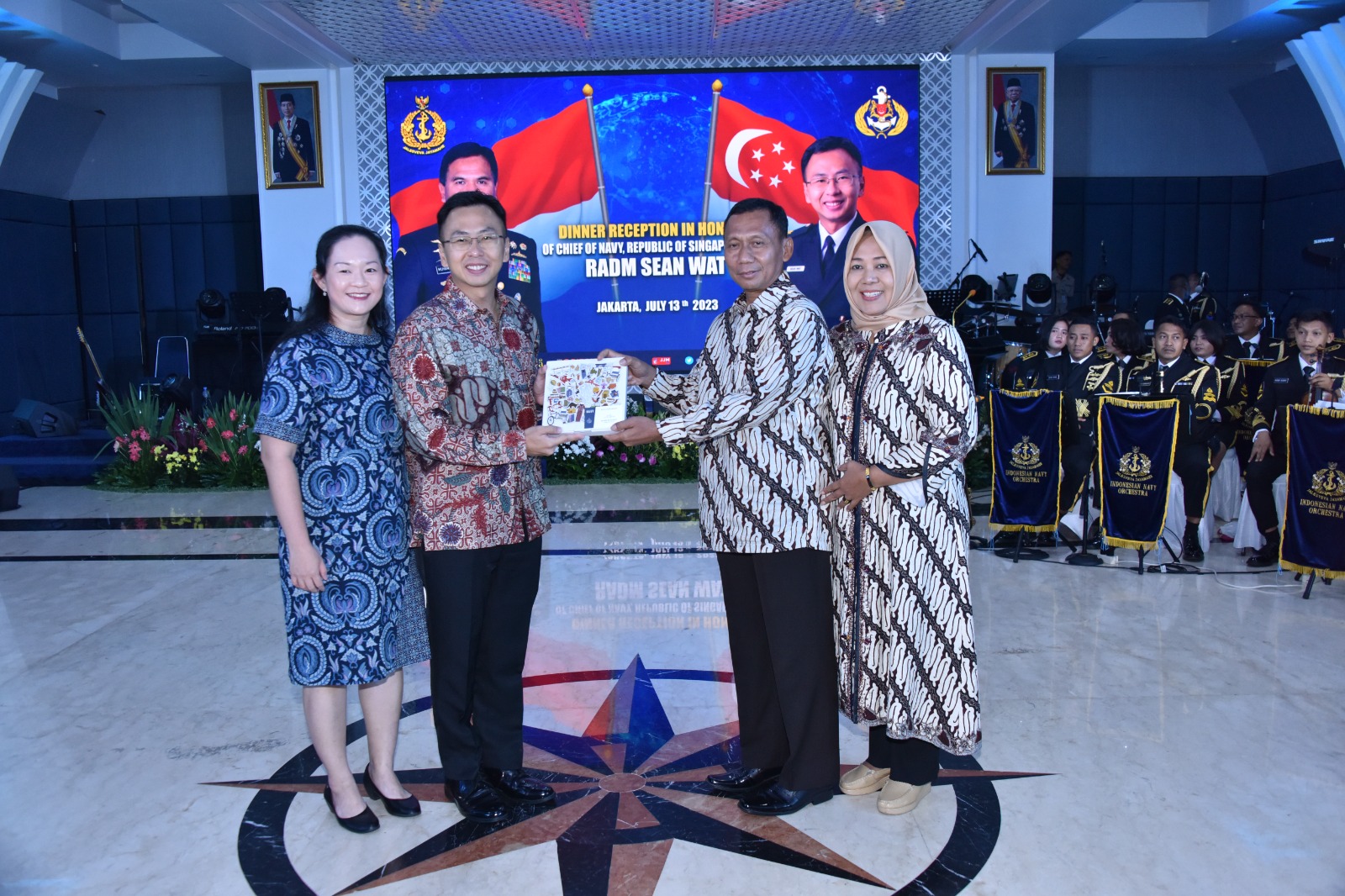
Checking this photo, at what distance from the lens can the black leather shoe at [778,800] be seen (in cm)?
252

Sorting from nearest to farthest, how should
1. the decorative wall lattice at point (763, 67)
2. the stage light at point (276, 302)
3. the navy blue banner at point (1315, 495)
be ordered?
the navy blue banner at point (1315, 495), the decorative wall lattice at point (763, 67), the stage light at point (276, 302)

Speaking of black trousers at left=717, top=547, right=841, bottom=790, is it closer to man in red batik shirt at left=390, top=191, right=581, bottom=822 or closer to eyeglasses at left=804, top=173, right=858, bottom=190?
man in red batik shirt at left=390, top=191, right=581, bottom=822

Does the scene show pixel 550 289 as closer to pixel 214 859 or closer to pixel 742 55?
pixel 742 55

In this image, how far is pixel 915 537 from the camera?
240 cm

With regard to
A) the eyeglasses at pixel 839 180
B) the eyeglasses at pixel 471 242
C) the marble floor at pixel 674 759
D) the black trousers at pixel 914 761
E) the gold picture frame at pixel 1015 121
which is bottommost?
the marble floor at pixel 674 759

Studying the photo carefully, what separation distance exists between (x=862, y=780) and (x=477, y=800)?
1018 millimetres

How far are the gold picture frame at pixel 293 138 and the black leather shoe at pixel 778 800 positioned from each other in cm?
793

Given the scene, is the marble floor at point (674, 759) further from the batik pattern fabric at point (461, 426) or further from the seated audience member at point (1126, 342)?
the seated audience member at point (1126, 342)

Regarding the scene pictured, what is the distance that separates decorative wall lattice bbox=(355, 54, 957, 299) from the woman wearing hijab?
22.1 ft

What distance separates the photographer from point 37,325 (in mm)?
11242

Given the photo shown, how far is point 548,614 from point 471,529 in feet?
6.45

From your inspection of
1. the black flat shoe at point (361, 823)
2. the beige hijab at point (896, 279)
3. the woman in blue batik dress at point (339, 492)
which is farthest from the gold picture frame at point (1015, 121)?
the black flat shoe at point (361, 823)

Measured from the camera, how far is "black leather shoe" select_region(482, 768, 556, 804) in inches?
102

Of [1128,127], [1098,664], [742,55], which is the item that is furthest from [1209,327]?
[1128,127]
